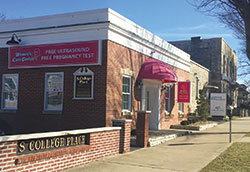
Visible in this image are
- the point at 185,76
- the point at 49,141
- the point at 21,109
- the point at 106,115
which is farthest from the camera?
the point at 185,76

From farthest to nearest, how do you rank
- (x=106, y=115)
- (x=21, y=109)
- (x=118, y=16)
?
(x=21, y=109)
(x=118, y=16)
(x=106, y=115)

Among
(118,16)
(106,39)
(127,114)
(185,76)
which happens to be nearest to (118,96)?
(127,114)

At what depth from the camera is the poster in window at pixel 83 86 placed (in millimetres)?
12711

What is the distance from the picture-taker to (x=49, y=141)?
287 inches

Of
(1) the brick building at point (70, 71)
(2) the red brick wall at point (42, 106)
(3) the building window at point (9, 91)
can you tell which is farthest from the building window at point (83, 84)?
(3) the building window at point (9, 91)

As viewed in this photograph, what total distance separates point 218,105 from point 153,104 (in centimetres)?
408

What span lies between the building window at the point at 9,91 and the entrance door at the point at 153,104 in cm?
689

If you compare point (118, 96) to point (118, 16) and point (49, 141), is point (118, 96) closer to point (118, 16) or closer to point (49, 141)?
point (118, 16)

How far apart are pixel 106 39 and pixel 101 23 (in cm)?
68

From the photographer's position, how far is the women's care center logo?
13.8 meters

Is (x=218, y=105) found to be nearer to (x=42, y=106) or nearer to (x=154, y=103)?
(x=154, y=103)

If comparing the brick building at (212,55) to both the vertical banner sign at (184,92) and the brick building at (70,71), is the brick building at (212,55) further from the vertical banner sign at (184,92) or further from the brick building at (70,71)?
the brick building at (70,71)

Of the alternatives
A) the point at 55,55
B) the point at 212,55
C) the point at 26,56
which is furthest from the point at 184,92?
the point at 212,55

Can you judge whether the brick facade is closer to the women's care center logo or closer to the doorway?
the women's care center logo
